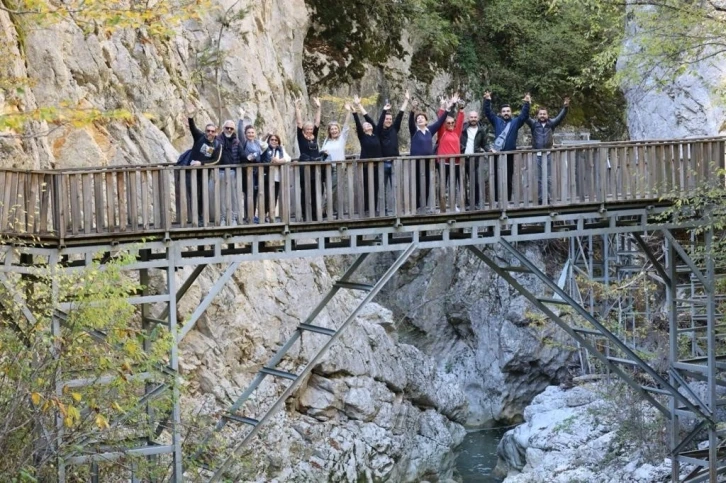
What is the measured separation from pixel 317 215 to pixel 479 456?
44.0 ft

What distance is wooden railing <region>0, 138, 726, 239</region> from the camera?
48.2 feet

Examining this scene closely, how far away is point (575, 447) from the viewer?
23547 mm

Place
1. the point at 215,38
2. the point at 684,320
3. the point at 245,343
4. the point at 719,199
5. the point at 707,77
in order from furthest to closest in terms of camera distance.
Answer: the point at 707,77
the point at 684,320
the point at 215,38
the point at 245,343
the point at 719,199

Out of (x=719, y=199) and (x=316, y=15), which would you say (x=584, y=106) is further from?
(x=719, y=199)

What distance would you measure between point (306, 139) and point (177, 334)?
3704mm

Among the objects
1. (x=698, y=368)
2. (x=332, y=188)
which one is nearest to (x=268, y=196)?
(x=332, y=188)

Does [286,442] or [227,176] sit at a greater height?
[227,176]

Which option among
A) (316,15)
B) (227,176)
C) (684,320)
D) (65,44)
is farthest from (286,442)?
(316,15)

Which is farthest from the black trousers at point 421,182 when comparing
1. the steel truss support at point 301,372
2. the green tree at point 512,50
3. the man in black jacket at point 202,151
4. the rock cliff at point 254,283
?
the green tree at point 512,50

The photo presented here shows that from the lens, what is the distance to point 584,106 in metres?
35.0

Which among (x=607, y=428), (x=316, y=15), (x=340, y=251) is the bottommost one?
(x=607, y=428)

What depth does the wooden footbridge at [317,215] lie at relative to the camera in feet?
48.4

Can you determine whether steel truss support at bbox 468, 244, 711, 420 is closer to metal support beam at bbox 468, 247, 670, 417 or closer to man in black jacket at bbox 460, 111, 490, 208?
metal support beam at bbox 468, 247, 670, 417

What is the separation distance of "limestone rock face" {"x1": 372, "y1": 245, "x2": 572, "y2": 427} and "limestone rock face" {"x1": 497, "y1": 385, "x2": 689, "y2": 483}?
13.6ft
